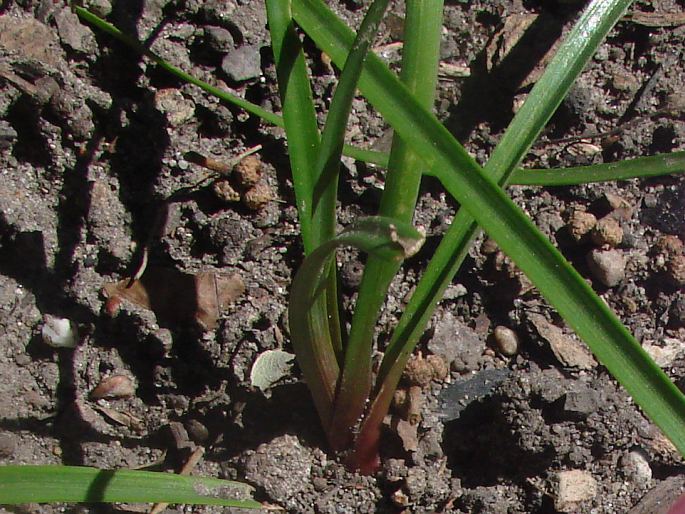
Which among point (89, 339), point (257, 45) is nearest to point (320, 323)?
point (89, 339)

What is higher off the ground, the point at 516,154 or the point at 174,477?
the point at 516,154

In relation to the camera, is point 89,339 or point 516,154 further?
point 89,339

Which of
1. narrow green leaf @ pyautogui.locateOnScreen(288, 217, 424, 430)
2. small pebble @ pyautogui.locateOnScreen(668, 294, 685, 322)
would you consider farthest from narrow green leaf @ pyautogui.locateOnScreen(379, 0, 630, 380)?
small pebble @ pyautogui.locateOnScreen(668, 294, 685, 322)

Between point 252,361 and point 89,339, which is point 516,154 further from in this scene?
point 89,339

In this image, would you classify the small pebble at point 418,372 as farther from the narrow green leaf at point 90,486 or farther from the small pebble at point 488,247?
the narrow green leaf at point 90,486

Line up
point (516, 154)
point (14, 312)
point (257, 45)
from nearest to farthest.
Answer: point (516, 154) → point (14, 312) → point (257, 45)

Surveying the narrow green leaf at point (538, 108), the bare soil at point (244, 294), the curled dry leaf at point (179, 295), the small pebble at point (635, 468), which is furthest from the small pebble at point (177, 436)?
the small pebble at point (635, 468)
